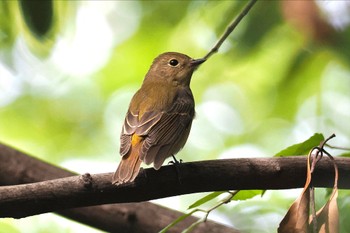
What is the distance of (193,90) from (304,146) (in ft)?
18.0

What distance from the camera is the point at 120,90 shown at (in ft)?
29.7

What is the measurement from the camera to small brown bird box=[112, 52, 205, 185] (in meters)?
3.89

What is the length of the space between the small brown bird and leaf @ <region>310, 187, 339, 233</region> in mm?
970

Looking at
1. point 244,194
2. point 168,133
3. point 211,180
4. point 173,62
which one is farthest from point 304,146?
point 173,62

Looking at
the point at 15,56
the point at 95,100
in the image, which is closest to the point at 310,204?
the point at 15,56

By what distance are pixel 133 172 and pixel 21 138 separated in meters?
5.54

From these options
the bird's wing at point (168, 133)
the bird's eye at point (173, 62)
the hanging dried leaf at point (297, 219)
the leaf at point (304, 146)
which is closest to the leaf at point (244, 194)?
the leaf at point (304, 146)

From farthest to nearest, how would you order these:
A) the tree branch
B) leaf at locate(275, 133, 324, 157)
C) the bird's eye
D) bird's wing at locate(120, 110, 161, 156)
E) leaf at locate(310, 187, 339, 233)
Result: the bird's eye, bird's wing at locate(120, 110, 161, 156), leaf at locate(275, 133, 324, 157), the tree branch, leaf at locate(310, 187, 339, 233)

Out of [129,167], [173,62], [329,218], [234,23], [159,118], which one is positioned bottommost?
[329,218]

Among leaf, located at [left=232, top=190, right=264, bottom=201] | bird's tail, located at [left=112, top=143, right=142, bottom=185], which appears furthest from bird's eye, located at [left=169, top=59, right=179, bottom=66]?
leaf, located at [left=232, top=190, right=264, bottom=201]

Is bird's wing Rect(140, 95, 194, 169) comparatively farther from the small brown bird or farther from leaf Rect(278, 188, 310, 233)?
leaf Rect(278, 188, 310, 233)

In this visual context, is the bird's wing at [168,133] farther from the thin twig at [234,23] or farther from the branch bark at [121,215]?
the thin twig at [234,23]

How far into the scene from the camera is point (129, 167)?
3596mm

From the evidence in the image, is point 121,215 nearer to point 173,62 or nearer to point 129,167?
point 129,167
